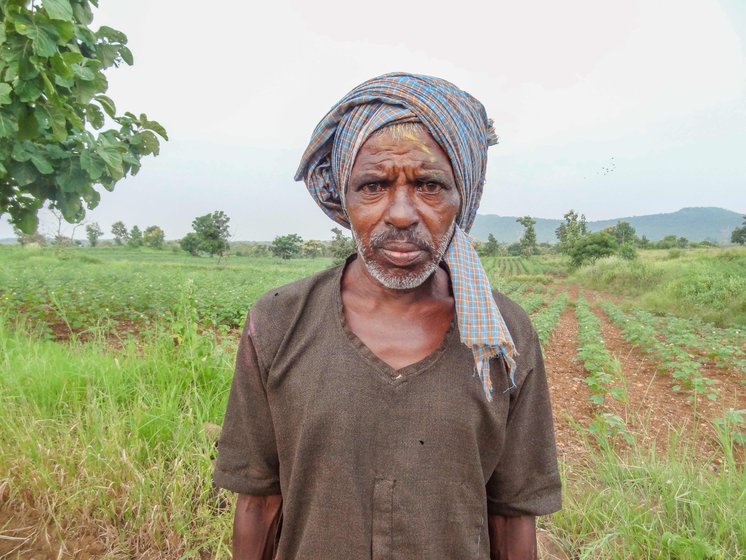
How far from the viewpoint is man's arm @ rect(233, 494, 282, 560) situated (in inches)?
46.9

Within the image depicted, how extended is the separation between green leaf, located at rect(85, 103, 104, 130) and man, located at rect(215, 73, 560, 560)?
11.7ft

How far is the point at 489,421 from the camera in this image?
1.05 meters

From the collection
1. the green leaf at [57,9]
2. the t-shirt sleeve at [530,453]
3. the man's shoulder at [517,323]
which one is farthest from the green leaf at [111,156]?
the t-shirt sleeve at [530,453]

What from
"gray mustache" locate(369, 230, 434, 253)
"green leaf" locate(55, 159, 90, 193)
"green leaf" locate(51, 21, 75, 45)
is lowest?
"gray mustache" locate(369, 230, 434, 253)

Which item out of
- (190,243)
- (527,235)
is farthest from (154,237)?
(527,235)

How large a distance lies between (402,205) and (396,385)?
A: 411 mm

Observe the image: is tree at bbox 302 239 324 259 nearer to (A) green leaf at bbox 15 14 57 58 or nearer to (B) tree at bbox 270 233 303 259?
(B) tree at bbox 270 233 303 259

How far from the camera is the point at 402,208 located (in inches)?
42.7

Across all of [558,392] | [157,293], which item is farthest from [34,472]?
[157,293]

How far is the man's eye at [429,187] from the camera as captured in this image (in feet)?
3.64

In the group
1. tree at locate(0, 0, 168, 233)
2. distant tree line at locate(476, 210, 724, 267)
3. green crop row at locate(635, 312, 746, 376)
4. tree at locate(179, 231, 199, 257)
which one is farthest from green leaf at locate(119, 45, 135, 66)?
tree at locate(179, 231, 199, 257)

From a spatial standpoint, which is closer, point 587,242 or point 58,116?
point 58,116

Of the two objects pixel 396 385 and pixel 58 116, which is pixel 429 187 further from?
pixel 58 116

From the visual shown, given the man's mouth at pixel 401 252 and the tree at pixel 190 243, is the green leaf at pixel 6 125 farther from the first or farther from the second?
the tree at pixel 190 243
